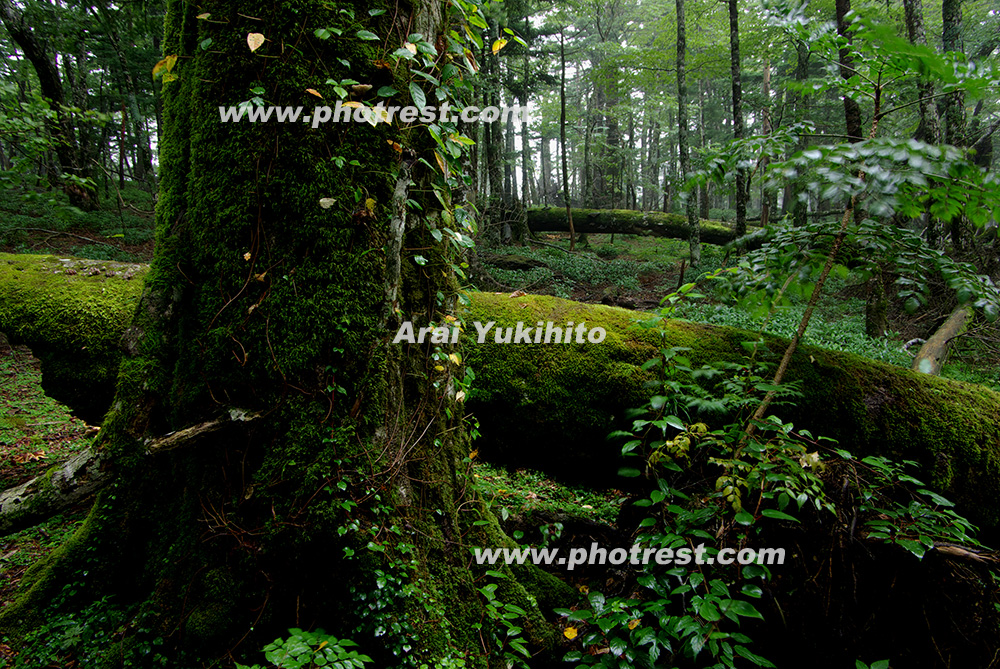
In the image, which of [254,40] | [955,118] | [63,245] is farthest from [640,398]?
[63,245]

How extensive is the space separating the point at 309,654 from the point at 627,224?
55.2 ft

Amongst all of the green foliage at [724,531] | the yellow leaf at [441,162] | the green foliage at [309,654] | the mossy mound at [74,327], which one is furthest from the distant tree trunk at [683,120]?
the green foliage at [309,654]

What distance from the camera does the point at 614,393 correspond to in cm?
390

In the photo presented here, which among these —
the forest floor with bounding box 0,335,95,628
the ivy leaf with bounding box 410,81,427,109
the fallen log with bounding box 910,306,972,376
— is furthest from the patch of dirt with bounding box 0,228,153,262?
the fallen log with bounding box 910,306,972,376

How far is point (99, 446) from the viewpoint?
250cm

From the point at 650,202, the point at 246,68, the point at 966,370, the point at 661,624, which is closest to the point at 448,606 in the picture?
the point at 661,624

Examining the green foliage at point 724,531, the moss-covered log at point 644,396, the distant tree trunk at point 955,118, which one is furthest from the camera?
the distant tree trunk at point 955,118

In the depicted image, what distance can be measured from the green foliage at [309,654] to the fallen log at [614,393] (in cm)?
245

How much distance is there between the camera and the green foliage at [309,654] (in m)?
1.58

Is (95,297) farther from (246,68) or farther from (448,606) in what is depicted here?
(448,606)

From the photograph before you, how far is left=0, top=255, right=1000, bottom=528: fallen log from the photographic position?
11.8ft

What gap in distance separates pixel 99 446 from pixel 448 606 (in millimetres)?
2108

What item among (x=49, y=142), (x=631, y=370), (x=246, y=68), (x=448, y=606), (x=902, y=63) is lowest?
(x=448, y=606)

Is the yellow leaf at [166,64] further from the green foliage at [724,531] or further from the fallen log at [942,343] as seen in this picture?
the fallen log at [942,343]
